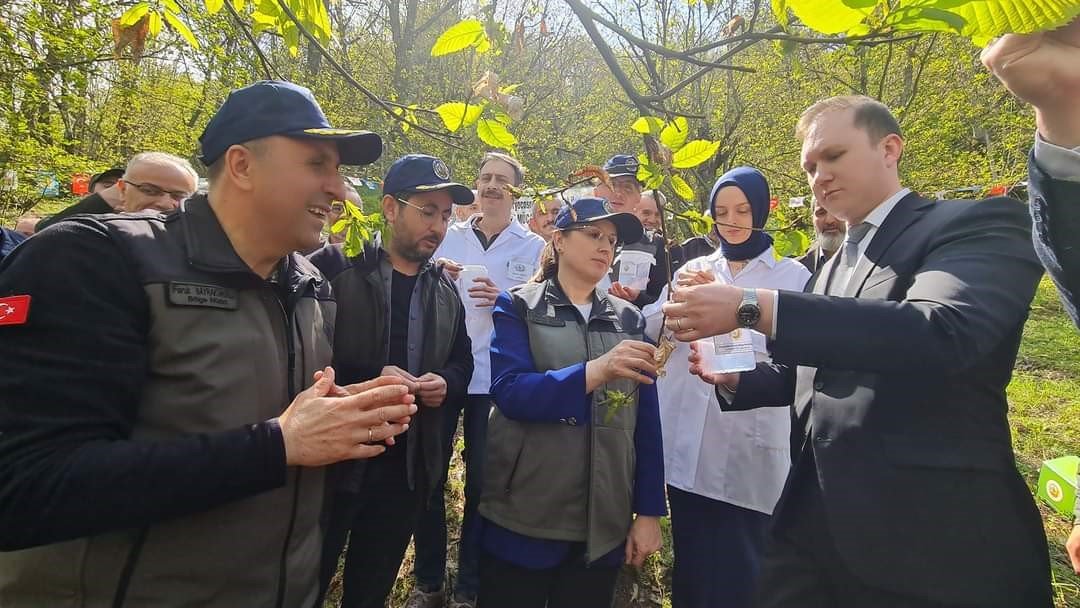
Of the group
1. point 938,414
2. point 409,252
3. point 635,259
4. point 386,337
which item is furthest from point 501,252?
point 938,414

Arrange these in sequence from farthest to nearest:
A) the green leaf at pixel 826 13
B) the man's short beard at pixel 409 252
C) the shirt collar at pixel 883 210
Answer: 1. the man's short beard at pixel 409 252
2. the shirt collar at pixel 883 210
3. the green leaf at pixel 826 13

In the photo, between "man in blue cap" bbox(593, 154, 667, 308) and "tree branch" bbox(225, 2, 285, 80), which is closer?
"tree branch" bbox(225, 2, 285, 80)

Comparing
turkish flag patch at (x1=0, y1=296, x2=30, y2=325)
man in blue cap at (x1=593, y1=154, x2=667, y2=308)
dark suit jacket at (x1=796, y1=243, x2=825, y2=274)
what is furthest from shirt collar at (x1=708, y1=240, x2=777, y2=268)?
turkish flag patch at (x1=0, y1=296, x2=30, y2=325)

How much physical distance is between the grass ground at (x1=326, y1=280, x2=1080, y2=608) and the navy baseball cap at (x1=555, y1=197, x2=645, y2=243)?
2330mm

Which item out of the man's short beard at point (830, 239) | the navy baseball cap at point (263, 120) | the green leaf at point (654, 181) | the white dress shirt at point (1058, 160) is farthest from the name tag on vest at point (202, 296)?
the man's short beard at point (830, 239)

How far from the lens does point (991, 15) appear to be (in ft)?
2.29

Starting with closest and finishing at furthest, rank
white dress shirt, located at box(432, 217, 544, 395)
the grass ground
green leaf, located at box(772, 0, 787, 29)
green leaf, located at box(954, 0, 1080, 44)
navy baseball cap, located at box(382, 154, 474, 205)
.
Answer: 1. green leaf, located at box(954, 0, 1080, 44)
2. green leaf, located at box(772, 0, 787, 29)
3. navy baseball cap, located at box(382, 154, 474, 205)
4. the grass ground
5. white dress shirt, located at box(432, 217, 544, 395)

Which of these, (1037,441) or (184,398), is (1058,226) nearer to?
(184,398)

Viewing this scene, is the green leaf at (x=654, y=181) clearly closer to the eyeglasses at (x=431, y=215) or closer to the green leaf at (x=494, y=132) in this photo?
the green leaf at (x=494, y=132)

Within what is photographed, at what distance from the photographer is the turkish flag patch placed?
1.06m

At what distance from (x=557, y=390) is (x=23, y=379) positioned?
156 centimetres

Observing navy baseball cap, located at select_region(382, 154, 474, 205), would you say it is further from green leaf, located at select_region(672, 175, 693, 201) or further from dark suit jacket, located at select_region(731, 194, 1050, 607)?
dark suit jacket, located at select_region(731, 194, 1050, 607)

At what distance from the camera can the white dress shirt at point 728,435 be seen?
2.58 metres

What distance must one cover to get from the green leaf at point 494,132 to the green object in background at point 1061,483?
2272mm
